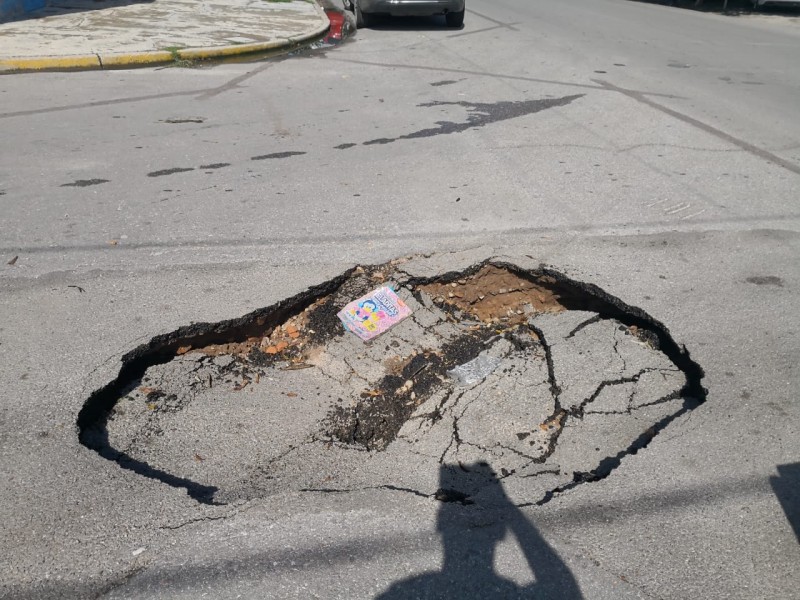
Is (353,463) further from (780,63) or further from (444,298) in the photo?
(780,63)

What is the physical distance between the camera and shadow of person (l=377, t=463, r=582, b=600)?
7.78 ft

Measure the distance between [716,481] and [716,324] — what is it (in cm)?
141

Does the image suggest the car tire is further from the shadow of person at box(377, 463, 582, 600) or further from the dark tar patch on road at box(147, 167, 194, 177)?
the shadow of person at box(377, 463, 582, 600)

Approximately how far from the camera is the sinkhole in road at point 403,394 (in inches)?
118

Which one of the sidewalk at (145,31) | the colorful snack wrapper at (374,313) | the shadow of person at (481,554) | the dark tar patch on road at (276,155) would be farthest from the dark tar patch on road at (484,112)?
the shadow of person at (481,554)

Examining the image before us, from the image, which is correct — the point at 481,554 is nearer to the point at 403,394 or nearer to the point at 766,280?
the point at 403,394

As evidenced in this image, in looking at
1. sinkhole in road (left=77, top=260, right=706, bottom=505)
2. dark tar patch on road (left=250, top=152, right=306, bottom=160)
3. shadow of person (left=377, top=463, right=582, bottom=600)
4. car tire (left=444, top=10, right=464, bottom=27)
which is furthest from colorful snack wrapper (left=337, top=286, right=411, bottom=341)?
car tire (left=444, top=10, right=464, bottom=27)

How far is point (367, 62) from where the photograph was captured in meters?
10.6

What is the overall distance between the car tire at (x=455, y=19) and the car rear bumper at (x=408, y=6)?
0.36 metres

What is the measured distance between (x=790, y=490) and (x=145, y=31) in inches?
→ 464

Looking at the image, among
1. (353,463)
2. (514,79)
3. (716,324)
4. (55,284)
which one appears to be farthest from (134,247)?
(514,79)

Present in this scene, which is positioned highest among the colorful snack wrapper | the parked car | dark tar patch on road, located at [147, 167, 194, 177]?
the parked car

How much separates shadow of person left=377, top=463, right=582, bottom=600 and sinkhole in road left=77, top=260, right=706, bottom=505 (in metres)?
0.06

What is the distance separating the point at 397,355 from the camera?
12.7 feet
